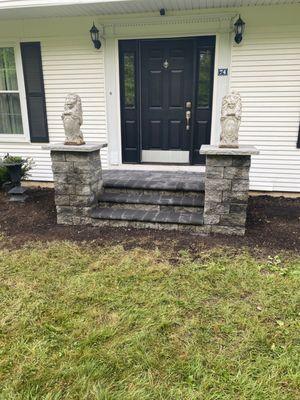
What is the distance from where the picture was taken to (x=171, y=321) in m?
2.22

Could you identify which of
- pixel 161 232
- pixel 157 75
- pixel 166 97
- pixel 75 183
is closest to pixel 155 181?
pixel 161 232

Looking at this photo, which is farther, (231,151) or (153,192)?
(153,192)

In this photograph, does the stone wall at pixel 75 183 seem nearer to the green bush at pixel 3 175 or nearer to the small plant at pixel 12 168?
the small plant at pixel 12 168

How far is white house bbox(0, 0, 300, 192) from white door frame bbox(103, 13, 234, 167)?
14 mm

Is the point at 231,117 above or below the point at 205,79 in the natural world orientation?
below

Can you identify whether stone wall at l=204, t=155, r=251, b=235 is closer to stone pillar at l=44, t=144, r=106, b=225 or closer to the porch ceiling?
stone pillar at l=44, t=144, r=106, b=225

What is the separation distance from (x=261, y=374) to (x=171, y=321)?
0.65 meters

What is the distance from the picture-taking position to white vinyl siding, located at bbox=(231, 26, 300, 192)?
4539 millimetres

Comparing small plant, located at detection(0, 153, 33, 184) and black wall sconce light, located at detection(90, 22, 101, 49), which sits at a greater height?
black wall sconce light, located at detection(90, 22, 101, 49)

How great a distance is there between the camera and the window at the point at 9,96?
553 centimetres

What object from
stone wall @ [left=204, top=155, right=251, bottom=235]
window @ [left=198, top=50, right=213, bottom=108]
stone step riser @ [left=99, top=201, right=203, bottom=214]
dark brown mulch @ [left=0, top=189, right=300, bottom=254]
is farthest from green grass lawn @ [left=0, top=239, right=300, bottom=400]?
window @ [left=198, top=50, right=213, bottom=108]

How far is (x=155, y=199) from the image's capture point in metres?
4.00

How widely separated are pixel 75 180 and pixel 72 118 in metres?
0.72

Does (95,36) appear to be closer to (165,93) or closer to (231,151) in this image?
(165,93)
